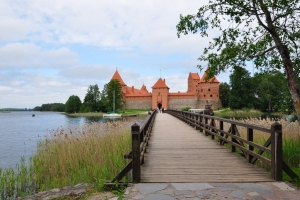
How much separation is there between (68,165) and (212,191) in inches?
181

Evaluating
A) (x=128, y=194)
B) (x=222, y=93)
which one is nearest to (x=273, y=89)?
(x=222, y=93)

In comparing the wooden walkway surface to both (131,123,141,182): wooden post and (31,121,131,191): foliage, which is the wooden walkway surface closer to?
(131,123,141,182): wooden post

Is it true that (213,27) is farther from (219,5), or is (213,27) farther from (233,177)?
(233,177)

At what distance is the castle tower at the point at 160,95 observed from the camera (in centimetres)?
6656

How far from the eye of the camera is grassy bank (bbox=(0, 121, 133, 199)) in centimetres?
556

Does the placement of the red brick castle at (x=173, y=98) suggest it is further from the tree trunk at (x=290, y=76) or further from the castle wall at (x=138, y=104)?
the tree trunk at (x=290, y=76)

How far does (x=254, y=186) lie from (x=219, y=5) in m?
3.69

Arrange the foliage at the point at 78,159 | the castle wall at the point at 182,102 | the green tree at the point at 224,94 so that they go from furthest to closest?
the green tree at the point at 224,94, the castle wall at the point at 182,102, the foliage at the point at 78,159

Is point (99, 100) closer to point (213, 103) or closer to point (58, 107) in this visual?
point (213, 103)

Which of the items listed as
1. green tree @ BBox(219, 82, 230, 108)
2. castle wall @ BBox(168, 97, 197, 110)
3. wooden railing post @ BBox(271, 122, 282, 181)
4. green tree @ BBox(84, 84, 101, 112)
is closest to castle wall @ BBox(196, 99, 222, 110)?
→ castle wall @ BBox(168, 97, 197, 110)

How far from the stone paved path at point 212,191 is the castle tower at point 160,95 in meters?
62.6

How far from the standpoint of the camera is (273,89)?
49.8 m

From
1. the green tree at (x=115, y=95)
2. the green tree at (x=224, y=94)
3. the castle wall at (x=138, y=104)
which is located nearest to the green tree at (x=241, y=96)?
the green tree at (x=224, y=94)

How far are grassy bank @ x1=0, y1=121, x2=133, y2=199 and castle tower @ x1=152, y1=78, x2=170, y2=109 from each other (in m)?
57.4
